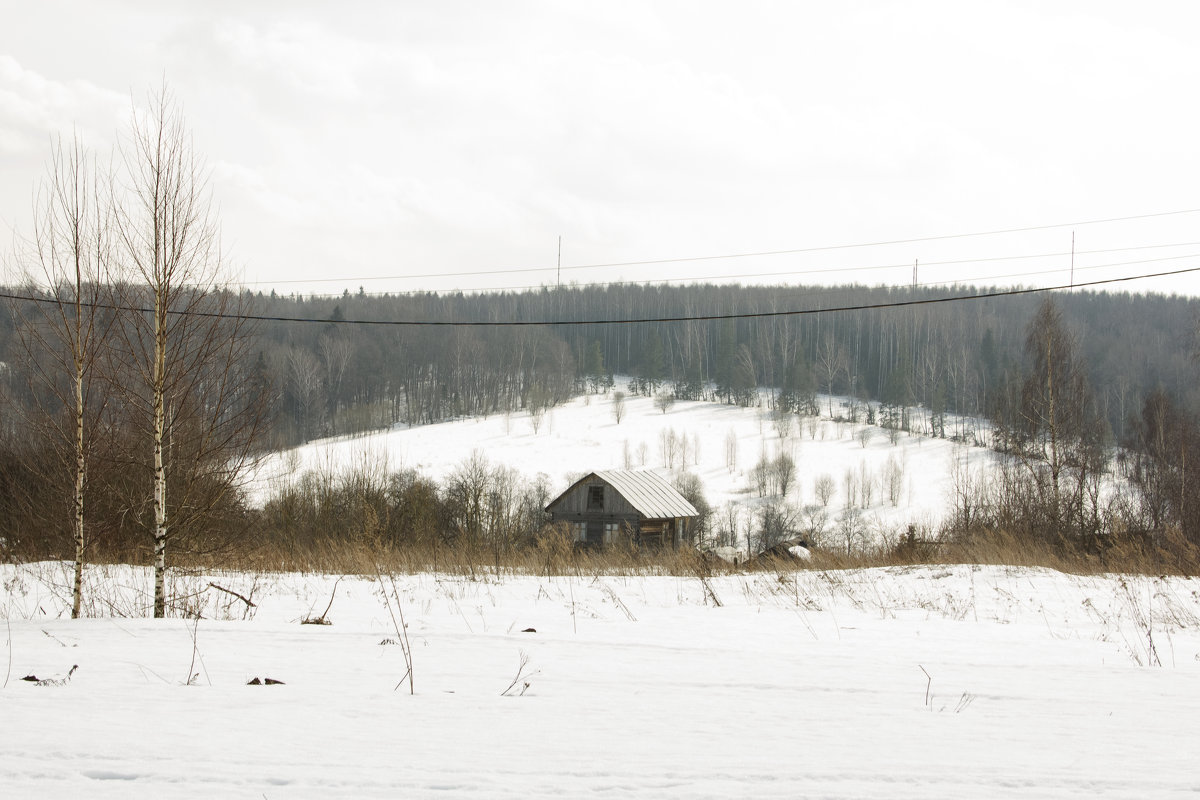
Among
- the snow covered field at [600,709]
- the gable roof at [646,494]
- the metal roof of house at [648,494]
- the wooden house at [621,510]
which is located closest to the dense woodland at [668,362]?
the wooden house at [621,510]

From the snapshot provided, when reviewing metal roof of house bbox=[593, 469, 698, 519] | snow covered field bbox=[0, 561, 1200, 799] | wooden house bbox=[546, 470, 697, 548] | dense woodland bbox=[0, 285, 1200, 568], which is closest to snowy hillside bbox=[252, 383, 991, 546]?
dense woodland bbox=[0, 285, 1200, 568]

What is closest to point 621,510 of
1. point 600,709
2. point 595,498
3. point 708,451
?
point 595,498

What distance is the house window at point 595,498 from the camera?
4359cm

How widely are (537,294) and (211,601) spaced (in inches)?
5020

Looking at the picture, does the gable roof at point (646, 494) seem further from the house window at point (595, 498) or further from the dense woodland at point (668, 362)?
the dense woodland at point (668, 362)

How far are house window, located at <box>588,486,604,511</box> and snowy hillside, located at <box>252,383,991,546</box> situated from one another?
14079mm

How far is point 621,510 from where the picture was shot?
42750 mm

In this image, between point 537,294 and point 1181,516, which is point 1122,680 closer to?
point 1181,516

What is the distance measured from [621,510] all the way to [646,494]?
74.7 inches

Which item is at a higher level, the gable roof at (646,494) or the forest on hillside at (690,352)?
the forest on hillside at (690,352)

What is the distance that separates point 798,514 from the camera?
55031 mm

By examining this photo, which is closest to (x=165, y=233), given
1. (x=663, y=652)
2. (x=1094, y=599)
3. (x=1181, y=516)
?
(x=663, y=652)

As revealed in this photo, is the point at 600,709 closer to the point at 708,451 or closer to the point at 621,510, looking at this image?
the point at 621,510

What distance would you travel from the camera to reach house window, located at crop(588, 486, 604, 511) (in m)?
43.6
